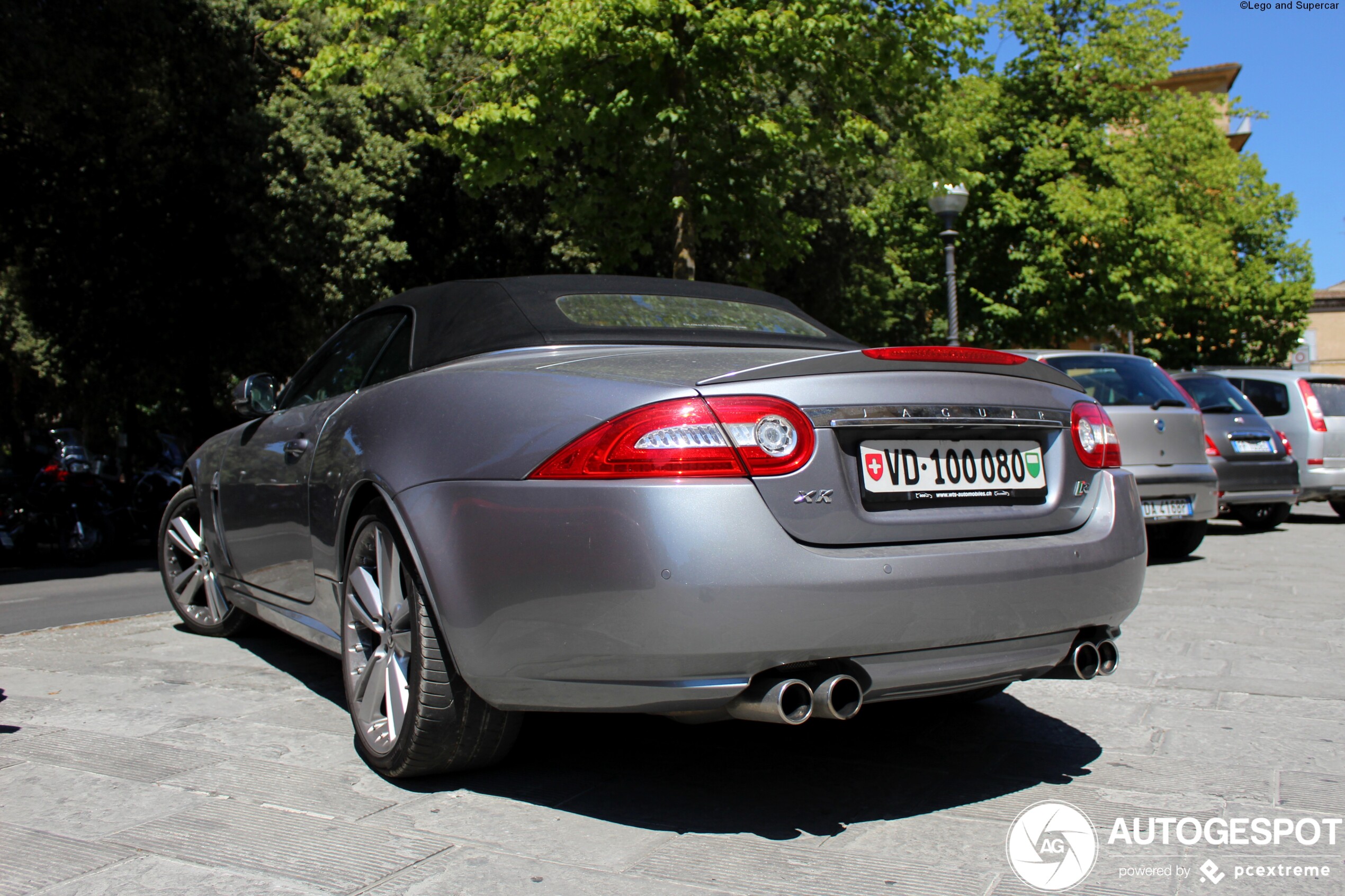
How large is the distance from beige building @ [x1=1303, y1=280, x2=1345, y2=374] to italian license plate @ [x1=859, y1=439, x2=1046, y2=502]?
246 feet

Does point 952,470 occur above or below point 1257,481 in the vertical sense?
above

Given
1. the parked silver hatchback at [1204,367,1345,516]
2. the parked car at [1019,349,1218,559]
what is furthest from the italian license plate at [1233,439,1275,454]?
the parked car at [1019,349,1218,559]

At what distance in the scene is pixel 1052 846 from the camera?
2814 millimetres

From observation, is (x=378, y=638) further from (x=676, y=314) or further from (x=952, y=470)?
(x=952, y=470)

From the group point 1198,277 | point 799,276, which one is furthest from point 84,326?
point 1198,277

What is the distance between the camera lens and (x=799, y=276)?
2758 cm

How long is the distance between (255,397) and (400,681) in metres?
2.01

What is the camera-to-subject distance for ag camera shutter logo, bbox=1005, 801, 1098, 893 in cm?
263

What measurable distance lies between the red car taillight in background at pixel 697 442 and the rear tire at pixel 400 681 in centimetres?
71

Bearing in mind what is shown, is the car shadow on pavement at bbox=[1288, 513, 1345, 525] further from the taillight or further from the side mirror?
the side mirror

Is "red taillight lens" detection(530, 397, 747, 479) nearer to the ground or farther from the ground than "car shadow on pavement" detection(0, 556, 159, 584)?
farther from the ground

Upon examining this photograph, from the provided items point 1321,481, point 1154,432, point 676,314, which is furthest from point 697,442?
point 1321,481

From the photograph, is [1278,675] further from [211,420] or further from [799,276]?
[799,276]

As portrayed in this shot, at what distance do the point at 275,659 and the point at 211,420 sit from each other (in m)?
17.5
